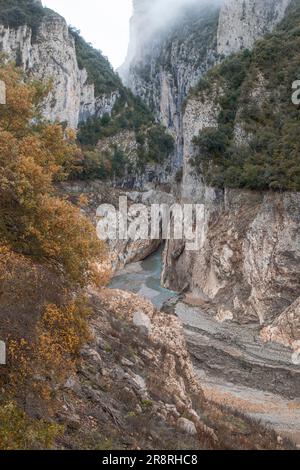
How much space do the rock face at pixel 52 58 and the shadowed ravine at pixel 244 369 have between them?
32474mm

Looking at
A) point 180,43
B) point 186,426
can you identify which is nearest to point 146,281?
point 186,426

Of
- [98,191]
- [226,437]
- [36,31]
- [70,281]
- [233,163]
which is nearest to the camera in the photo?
[226,437]

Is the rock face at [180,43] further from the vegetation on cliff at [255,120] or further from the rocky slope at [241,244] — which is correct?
the vegetation on cliff at [255,120]

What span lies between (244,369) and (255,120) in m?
18.3

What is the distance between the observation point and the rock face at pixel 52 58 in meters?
53.5

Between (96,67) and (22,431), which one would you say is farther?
(96,67)

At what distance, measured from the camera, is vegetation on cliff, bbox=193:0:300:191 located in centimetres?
3031

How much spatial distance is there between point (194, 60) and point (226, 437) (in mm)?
82149

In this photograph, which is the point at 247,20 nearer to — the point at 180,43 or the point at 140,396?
the point at 180,43

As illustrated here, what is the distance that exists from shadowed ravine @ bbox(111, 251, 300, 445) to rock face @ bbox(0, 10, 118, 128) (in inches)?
1278

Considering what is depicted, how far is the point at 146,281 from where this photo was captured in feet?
141

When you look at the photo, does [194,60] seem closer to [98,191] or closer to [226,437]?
[98,191]

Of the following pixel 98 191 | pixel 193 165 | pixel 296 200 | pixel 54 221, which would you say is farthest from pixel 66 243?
pixel 98 191

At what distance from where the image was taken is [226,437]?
31.7 feet
